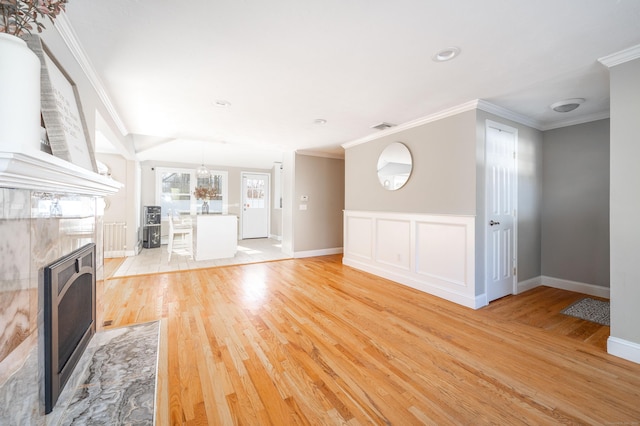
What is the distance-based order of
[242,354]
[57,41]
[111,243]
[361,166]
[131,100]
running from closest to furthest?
[57,41] < [242,354] < [131,100] < [361,166] < [111,243]

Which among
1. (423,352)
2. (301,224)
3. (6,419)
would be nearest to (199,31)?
(6,419)

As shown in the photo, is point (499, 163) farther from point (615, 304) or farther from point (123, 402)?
point (123, 402)

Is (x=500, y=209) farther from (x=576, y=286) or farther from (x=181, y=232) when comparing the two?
(x=181, y=232)

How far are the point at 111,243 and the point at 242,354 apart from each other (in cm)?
494

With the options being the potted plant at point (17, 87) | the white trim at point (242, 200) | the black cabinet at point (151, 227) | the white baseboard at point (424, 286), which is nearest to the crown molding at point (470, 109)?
the white baseboard at point (424, 286)

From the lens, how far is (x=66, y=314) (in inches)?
54.3

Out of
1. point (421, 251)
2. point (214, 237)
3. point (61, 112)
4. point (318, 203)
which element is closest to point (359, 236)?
point (421, 251)

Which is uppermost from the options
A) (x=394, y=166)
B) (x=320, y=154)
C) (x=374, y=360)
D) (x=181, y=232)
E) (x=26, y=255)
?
(x=320, y=154)

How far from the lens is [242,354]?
1.90 meters

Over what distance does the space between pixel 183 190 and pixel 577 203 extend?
326 inches

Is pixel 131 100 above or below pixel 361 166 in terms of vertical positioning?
above

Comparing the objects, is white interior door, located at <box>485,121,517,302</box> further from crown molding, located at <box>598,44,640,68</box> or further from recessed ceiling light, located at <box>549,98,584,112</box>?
crown molding, located at <box>598,44,640,68</box>

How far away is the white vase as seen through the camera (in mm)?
788

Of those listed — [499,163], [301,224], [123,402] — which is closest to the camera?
[123,402]
